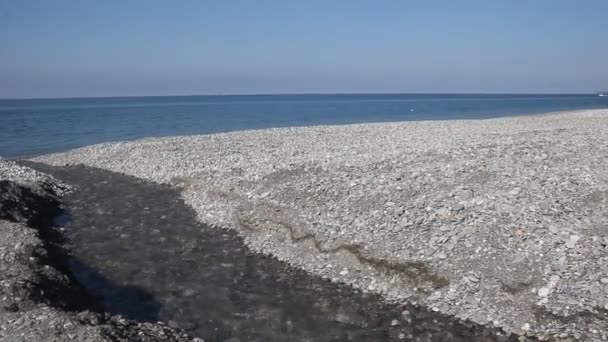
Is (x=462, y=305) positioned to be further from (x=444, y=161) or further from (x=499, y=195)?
(x=444, y=161)

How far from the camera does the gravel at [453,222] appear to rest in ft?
33.9

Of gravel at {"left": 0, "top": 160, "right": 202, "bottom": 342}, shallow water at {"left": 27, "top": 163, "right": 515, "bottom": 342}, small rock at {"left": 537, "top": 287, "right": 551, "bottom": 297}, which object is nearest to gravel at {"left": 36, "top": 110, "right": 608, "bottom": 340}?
small rock at {"left": 537, "top": 287, "right": 551, "bottom": 297}

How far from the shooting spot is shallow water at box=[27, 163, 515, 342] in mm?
9961

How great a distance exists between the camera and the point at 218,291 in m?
12.0

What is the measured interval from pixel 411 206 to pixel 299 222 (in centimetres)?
331

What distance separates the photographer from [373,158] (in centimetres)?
2083

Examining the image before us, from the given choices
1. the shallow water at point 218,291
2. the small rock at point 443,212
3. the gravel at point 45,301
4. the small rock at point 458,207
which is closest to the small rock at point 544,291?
the shallow water at point 218,291

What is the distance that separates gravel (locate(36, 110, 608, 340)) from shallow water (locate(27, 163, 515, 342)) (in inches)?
24.8

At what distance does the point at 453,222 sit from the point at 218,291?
6.14m

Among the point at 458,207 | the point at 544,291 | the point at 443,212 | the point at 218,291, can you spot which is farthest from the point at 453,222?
the point at 218,291

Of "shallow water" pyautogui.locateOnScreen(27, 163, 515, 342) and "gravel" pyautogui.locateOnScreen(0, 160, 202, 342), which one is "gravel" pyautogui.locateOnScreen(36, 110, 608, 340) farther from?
"gravel" pyautogui.locateOnScreen(0, 160, 202, 342)

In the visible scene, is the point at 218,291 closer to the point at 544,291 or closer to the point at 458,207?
the point at 458,207

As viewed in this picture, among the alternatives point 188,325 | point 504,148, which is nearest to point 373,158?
point 504,148

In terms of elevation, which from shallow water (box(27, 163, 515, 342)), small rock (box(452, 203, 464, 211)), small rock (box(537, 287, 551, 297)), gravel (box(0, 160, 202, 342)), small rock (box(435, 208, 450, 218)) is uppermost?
small rock (box(452, 203, 464, 211))
